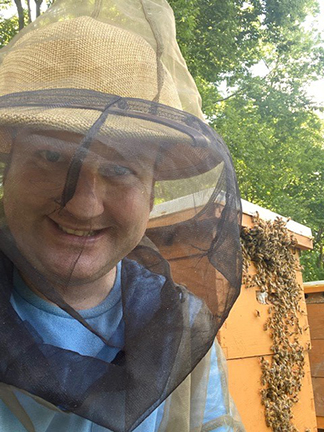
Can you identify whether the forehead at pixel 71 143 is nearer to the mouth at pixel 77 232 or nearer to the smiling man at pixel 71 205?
the smiling man at pixel 71 205

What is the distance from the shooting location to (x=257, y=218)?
126 inches

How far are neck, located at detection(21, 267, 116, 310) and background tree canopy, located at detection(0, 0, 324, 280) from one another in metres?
6.82

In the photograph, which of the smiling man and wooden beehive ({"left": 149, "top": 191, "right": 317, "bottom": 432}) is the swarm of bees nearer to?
wooden beehive ({"left": 149, "top": 191, "right": 317, "bottom": 432})

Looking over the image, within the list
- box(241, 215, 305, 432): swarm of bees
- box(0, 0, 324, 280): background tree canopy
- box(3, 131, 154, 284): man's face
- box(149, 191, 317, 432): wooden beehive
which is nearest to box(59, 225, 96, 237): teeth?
box(3, 131, 154, 284): man's face

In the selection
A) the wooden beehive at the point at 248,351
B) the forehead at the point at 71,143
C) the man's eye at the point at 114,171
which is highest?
the forehead at the point at 71,143

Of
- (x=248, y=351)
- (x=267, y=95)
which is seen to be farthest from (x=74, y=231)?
(x=267, y=95)

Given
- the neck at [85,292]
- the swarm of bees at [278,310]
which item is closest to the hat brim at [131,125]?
the neck at [85,292]

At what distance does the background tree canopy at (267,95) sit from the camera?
9000 millimetres

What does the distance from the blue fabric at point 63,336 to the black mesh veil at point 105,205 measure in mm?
19

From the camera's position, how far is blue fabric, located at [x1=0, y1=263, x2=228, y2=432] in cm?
103

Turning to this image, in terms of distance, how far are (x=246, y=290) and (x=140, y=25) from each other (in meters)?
2.09

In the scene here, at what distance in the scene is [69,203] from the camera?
0.94 metres

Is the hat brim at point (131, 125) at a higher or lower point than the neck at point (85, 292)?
higher

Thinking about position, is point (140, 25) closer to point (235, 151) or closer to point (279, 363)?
point (279, 363)
